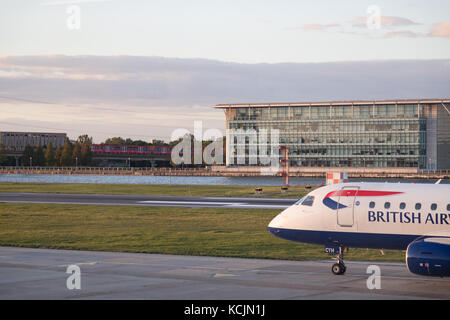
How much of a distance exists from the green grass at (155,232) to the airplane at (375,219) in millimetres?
4817

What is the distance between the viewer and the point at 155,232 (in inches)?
1452

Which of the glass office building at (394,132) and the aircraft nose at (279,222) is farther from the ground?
the glass office building at (394,132)

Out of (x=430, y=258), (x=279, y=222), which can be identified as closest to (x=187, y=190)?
(x=279, y=222)

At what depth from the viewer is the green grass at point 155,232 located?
97.5 ft

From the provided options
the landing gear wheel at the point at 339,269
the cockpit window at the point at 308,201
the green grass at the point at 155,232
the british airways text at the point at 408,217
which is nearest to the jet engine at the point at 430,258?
the british airways text at the point at 408,217

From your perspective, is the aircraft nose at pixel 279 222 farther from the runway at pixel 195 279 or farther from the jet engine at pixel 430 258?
the jet engine at pixel 430 258

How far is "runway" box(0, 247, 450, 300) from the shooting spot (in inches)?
757

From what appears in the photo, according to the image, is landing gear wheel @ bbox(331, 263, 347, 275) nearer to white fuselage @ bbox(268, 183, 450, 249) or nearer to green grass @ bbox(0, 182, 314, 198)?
white fuselage @ bbox(268, 183, 450, 249)

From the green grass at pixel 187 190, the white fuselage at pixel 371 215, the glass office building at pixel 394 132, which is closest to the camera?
the white fuselage at pixel 371 215

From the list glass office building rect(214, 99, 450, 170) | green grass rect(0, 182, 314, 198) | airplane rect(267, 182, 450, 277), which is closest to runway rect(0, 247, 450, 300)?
airplane rect(267, 182, 450, 277)

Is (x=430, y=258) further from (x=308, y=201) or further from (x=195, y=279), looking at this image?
(x=195, y=279)

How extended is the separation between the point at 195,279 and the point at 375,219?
6.26 meters

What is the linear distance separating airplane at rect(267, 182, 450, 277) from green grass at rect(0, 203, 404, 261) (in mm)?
4817

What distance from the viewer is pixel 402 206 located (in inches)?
854
